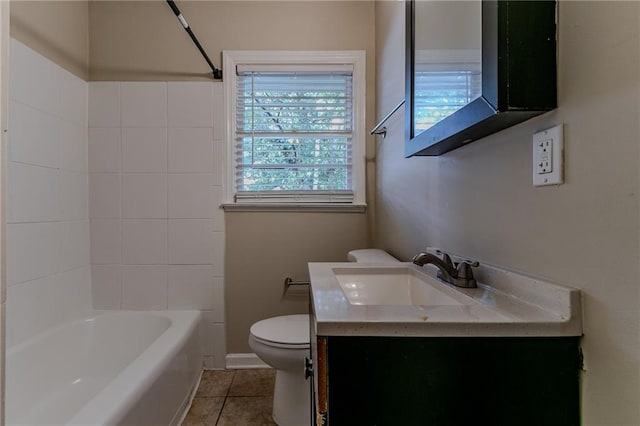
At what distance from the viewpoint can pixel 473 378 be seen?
1.95ft

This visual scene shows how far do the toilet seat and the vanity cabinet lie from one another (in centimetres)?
91

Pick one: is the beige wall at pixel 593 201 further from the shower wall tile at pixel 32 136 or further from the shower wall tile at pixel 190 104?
the shower wall tile at pixel 32 136

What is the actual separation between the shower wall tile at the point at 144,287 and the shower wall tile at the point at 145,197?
0.34m

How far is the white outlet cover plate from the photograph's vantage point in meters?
0.63

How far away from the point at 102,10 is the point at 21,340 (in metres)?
2.00

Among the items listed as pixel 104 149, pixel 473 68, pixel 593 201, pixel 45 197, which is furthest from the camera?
pixel 104 149

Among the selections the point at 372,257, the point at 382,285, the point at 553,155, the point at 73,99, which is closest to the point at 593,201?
the point at 553,155

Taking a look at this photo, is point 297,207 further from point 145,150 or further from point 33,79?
point 33,79

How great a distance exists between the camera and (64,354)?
1778mm

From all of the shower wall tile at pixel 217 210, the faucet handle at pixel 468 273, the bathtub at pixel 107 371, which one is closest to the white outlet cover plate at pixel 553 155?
the faucet handle at pixel 468 273

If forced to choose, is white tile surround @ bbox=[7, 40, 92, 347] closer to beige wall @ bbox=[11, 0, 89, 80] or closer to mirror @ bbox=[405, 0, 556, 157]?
beige wall @ bbox=[11, 0, 89, 80]

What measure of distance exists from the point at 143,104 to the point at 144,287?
118cm

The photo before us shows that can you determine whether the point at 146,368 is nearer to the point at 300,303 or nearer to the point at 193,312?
the point at 193,312

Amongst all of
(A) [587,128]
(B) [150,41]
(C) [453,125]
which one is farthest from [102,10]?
(A) [587,128]
